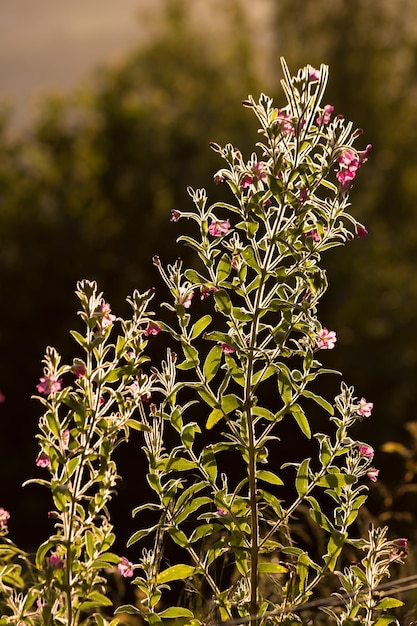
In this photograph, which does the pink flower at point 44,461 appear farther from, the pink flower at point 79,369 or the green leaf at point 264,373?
the green leaf at point 264,373

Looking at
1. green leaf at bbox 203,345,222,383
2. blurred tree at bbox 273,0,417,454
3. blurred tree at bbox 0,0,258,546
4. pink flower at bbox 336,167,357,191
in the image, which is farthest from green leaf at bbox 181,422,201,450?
blurred tree at bbox 273,0,417,454

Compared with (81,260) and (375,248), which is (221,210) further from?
(375,248)

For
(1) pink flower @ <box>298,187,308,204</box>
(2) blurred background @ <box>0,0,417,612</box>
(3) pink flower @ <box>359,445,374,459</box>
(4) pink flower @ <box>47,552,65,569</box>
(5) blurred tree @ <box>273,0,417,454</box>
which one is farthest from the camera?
(5) blurred tree @ <box>273,0,417,454</box>

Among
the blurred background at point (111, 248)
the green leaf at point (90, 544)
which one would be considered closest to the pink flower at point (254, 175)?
the green leaf at point (90, 544)

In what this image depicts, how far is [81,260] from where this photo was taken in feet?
36.3

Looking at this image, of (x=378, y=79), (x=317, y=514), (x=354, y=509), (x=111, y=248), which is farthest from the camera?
(x=378, y=79)

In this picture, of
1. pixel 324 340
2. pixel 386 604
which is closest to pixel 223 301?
pixel 324 340

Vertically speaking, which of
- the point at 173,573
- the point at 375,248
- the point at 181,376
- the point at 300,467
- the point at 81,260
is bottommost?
the point at 173,573

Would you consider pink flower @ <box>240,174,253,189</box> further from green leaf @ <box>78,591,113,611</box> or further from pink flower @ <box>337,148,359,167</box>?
green leaf @ <box>78,591,113,611</box>

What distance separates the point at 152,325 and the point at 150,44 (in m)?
27.4

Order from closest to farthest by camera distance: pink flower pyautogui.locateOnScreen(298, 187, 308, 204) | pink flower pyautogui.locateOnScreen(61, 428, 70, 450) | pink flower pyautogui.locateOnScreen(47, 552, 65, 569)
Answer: pink flower pyautogui.locateOnScreen(47, 552, 65, 569)
pink flower pyautogui.locateOnScreen(61, 428, 70, 450)
pink flower pyautogui.locateOnScreen(298, 187, 308, 204)

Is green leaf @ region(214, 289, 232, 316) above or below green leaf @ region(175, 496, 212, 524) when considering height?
above

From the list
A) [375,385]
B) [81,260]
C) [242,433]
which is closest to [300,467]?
[242,433]

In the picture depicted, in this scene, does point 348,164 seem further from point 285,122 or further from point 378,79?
point 378,79
